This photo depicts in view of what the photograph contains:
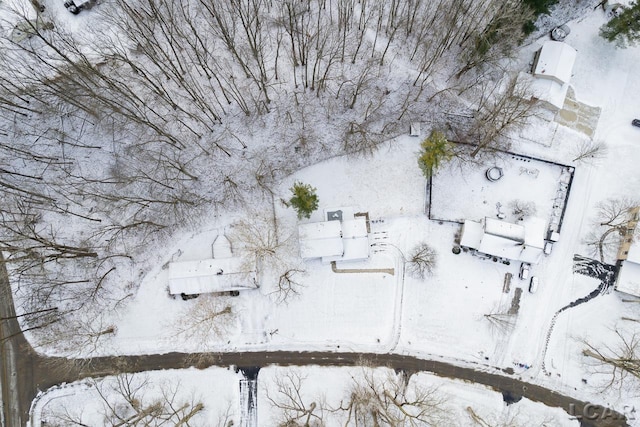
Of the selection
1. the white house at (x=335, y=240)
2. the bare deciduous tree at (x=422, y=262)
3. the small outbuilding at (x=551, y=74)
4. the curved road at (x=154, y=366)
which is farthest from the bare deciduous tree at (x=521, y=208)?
the curved road at (x=154, y=366)

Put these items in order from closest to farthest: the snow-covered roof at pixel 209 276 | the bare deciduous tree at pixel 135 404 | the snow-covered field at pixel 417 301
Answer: the snow-covered roof at pixel 209 276 → the bare deciduous tree at pixel 135 404 → the snow-covered field at pixel 417 301

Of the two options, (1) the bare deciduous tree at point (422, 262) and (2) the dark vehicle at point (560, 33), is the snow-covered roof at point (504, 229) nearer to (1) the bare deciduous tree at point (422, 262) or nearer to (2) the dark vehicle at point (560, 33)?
(1) the bare deciduous tree at point (422, 262)

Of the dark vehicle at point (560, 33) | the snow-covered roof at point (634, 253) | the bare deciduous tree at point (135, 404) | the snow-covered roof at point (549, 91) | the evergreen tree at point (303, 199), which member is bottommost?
the bare deciduous tree at point (135, 404)

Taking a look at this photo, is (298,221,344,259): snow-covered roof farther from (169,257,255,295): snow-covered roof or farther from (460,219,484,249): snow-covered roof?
(460,219,484,249): snow-covered roof

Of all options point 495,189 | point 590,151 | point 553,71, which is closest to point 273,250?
point 495,189

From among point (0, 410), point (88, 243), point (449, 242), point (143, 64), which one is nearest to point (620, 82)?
point (449, 242)

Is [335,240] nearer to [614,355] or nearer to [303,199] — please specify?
[303,199]
